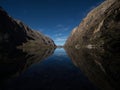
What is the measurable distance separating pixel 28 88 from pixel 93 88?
7.73 meters

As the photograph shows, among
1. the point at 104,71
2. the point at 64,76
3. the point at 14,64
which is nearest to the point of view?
the point at 104,71

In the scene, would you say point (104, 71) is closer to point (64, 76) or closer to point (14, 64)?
point (64, 76)

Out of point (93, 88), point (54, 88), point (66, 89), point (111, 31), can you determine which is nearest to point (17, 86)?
point (54, 88)

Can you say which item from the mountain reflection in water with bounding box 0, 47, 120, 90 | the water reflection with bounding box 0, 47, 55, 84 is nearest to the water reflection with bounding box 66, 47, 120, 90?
the mountain reflection in water with bounding box 0, 47, 120, 90

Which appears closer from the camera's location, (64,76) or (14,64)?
(64,76)

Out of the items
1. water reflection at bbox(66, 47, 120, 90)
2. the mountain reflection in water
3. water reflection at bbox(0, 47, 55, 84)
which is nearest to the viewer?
water reflection at bbox(66, 47, 120, 90)

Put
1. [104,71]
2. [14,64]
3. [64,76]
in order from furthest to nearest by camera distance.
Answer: [14,64]
[64,76]
[104,71]

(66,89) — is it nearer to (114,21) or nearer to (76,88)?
(76,88)

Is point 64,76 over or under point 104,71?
over

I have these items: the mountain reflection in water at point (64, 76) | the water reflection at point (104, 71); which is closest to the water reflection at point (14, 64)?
the mountain reflection in water at point (64, 76)

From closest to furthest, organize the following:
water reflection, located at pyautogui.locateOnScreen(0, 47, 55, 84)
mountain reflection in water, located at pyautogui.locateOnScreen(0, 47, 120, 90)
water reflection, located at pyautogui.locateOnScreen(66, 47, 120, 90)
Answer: water reflection, located at pyautogui.locateOnScreen(66, 47, 120, 90), mountain reflection in water, located at pyautogui.locateOnScreen(0, 47, 120, 90), water reflection, located at pyautogui.locateOnScreen(0, 47, 55, 84)

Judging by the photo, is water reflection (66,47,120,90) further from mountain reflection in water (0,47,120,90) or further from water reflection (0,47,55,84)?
water reflection (0,47,55,84)

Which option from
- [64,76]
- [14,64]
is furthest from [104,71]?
[14,64]

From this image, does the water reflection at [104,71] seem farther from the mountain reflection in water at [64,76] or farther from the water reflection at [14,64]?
the water reflection at [14,64]
